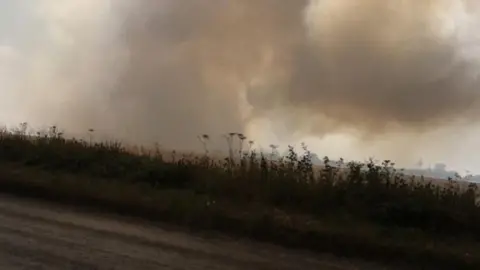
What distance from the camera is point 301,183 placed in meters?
10.8

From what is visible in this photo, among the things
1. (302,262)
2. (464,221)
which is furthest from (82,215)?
(464,221)

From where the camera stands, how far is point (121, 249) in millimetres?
7668

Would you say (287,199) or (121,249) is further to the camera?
(287,199)

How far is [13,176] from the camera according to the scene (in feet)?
39.3

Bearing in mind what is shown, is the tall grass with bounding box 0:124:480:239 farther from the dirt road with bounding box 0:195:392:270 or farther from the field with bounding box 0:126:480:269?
the dirt road with bounding box 0:195:392:270

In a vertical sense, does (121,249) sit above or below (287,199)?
below

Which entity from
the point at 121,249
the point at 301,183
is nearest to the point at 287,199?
the point at 301,183

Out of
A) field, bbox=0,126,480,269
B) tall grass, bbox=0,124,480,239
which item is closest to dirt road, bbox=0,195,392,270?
field, bbox=0,126,480,269

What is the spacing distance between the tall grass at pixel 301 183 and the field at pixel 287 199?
0.02m

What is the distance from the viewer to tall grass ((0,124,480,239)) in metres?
9.52

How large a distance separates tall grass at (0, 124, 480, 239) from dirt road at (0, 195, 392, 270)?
199 cm

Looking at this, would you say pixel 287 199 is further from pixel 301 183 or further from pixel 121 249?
pixel 121 249

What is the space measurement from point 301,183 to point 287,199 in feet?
1.49

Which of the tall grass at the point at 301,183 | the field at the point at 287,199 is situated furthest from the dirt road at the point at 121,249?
the tall grass at the point at 301,183
